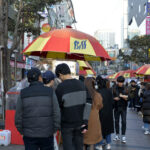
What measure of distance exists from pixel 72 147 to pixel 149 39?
24.9 metres

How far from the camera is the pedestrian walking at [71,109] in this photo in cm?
423

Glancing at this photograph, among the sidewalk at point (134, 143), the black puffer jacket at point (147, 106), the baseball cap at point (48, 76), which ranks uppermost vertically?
the baseball cap at point (48, 76)

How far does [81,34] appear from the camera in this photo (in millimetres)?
6230

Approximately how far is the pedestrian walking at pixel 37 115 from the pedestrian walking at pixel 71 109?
40cm

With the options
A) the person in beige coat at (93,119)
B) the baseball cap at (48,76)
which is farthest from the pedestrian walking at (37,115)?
the person in beige coat at (93,119)

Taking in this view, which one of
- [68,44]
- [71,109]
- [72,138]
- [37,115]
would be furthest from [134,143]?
[37,115]

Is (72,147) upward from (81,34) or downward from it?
downward

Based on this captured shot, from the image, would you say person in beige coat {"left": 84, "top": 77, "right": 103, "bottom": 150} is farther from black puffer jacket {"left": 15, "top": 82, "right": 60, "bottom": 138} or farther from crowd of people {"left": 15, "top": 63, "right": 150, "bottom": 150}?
black puffer jacket {"left": 15, "top": 82, "right": 60, "bottom": 138}

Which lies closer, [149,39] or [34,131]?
[34,131]

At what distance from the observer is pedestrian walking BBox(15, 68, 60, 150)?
3734 mm

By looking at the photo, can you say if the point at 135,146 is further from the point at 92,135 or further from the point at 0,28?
the point at 0,28

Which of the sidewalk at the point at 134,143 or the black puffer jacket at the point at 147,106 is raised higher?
the black puffer jacket at the point at 147,106

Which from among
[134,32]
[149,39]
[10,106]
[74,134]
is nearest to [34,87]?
[74,134]

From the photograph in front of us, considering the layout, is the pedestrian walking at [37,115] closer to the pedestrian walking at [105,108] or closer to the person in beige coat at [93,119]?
the person in beige coat at [93,119]
